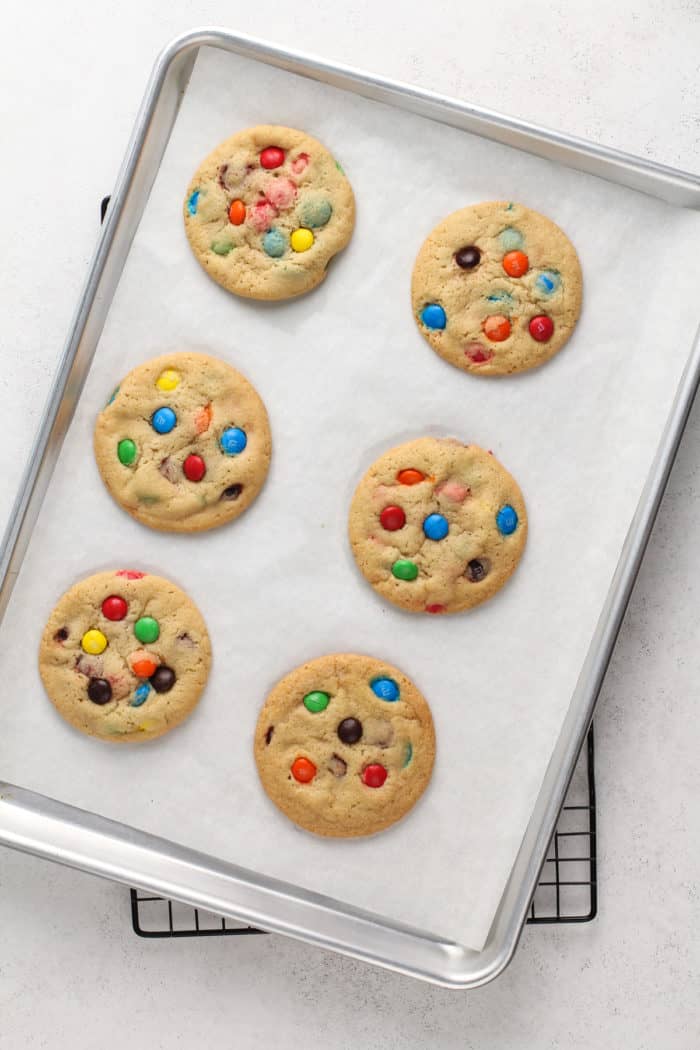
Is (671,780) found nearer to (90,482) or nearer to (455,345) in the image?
(455,345)

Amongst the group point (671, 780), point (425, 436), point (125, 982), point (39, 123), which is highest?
point (39, 123)

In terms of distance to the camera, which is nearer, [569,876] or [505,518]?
[505,518]

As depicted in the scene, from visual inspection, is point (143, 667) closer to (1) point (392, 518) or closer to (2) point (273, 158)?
(1) point (392, 518)

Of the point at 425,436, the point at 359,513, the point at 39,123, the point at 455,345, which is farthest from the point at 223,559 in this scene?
the point at 39,123

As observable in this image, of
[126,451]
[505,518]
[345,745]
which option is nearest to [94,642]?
[126,451]

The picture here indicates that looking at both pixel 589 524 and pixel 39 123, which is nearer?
pixel 589 524

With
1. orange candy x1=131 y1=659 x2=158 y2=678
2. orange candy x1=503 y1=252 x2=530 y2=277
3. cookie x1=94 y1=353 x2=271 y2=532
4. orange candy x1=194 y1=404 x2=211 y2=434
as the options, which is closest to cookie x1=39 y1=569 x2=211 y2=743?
orange candy x1=131 y1=659 x2=158 y2=678

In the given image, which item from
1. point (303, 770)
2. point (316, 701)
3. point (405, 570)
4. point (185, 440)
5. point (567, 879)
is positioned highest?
point (185, 440)
